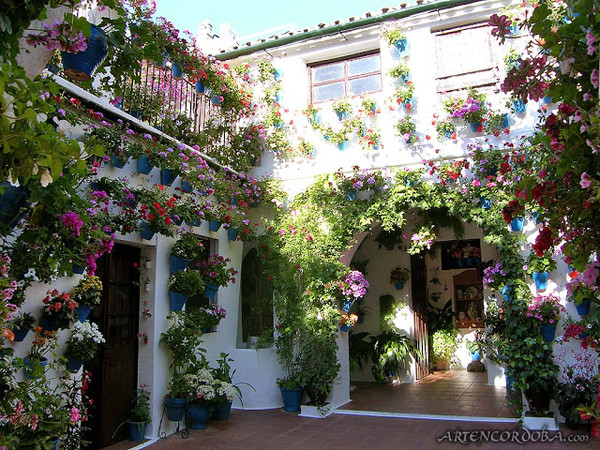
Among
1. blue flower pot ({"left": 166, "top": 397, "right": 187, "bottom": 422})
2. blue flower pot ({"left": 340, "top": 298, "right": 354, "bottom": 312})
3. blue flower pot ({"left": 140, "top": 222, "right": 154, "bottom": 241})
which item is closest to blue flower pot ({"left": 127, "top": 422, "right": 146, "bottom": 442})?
blue flower pot ({"left": 166, "top": 397, "right": 187, "bottom": 422})

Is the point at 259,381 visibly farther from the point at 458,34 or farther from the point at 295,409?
the point at 458,34

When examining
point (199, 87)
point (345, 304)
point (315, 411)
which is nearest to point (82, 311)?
Answer: point (315, 411)

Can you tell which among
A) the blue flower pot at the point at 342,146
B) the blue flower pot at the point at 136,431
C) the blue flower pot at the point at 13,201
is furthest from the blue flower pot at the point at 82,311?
the blue flower pot at the point at 342,146

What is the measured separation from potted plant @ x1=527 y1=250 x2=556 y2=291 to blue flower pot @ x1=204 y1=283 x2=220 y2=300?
444 centimetres

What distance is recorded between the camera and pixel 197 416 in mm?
6879

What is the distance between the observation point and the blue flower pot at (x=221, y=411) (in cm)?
726

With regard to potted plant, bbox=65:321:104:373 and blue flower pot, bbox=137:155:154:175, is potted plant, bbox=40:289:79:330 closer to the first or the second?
potted plant, bbox=65:321:104:373

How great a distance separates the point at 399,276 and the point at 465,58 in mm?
4680

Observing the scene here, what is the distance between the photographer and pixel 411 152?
8117 millimetres

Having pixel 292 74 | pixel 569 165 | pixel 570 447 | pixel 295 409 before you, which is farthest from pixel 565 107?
pixel 292 74

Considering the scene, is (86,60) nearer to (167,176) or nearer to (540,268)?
(167,176)

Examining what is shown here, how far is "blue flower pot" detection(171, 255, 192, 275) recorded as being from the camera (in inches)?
277

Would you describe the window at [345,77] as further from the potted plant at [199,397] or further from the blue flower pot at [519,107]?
the potted plant at [199,397]

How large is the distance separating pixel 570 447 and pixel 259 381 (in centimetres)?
444
